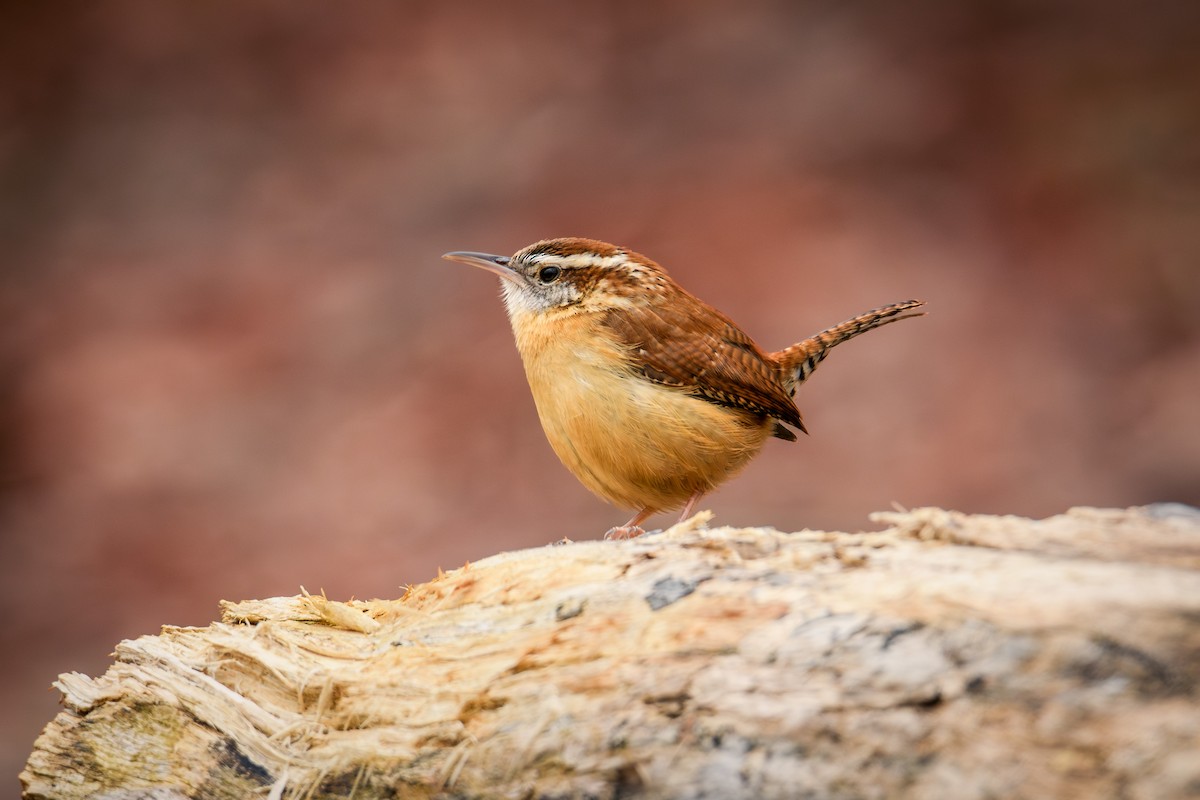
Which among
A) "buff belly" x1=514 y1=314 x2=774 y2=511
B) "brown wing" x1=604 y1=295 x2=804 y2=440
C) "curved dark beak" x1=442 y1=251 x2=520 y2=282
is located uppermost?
"curved dark beak" x1=442 y1=251 x2=520 y2=282

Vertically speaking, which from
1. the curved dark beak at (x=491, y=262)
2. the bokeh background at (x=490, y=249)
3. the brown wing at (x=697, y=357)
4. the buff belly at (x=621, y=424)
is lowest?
the buff belly at (x=621, y=424)

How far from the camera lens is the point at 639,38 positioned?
34.3 ft

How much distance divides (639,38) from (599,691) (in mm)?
8845

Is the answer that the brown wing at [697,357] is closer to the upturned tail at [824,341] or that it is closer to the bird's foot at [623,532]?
the upturned tail at [824,341]

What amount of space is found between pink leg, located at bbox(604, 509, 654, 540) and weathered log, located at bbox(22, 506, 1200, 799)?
723 millimetres

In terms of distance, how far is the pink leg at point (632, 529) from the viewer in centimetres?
421

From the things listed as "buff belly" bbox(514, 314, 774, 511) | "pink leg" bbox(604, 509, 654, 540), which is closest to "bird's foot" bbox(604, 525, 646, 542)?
"pink leg" bbox(604, 509, 654, 540)

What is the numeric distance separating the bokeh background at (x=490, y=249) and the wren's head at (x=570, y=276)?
4.47m

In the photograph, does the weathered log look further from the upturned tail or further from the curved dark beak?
the upturned tail

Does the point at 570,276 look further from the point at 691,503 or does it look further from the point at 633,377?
the point at 691,503

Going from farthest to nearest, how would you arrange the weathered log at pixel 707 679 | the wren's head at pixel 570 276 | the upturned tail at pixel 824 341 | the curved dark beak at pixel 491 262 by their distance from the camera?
the upturned tail at pixel 824 341 < the curved dark beak at pixel 491 262 < the wren's head at pixel 570 276 < the weathered log at pixel 707 679

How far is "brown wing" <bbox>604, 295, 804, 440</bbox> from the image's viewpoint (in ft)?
14.2

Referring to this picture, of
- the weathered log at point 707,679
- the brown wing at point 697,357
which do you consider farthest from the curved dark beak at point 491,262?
the weathered log at point 707,679

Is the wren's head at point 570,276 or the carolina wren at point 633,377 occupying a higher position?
the wren's head at point 570,276
